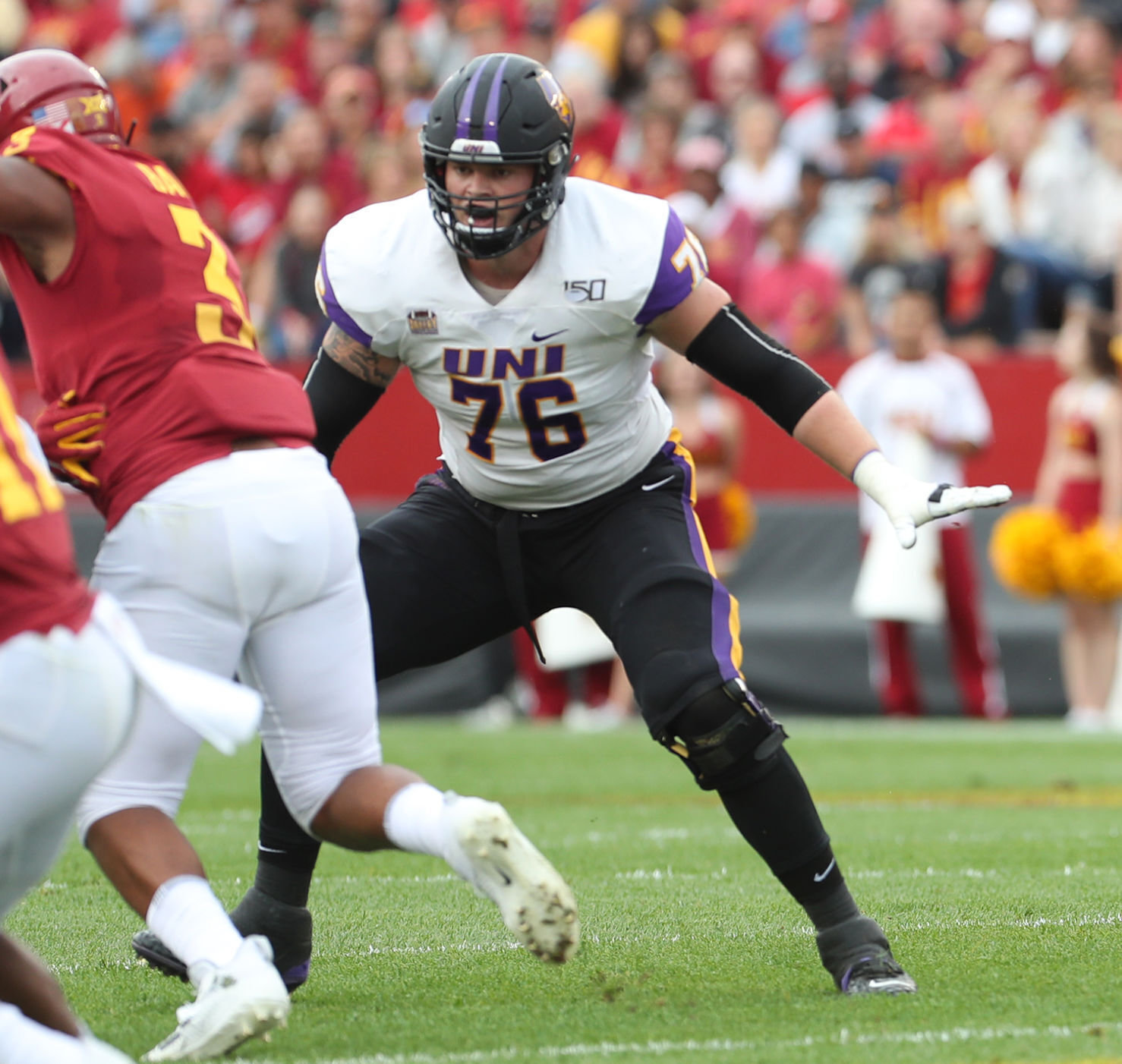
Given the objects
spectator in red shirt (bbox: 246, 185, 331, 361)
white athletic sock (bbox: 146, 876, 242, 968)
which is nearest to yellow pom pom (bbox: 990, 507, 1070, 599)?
spectator in red shirt (bbox: 246, 185, 331, 361)

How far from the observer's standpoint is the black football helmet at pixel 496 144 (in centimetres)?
383

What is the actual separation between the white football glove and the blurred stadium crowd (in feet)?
23.6

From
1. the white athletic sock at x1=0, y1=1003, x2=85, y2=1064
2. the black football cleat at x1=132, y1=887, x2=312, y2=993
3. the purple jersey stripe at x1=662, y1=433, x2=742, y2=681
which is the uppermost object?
the white athletic sock at x1=0, y1=1003, x2=85, y2=1064

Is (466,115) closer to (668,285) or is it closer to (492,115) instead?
(492,115)

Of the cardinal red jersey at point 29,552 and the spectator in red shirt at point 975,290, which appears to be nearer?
the cardinal red jersey at point 29,552

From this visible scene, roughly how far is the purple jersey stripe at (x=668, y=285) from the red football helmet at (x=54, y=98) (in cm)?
111

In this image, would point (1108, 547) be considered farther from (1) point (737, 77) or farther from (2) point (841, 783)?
(1) point (737, 77)

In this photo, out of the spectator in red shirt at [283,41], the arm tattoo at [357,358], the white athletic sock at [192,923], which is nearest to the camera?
the white athletic sock at [192,923]

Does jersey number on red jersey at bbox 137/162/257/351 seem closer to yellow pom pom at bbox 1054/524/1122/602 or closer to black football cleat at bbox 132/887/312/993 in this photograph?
black football cleat at bbox 132/887/312/993

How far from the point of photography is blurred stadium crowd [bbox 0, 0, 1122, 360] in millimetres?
11375

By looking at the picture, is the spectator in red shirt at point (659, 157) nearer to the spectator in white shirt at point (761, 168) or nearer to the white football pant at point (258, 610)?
the spectator in white shirt at point (761, 168)

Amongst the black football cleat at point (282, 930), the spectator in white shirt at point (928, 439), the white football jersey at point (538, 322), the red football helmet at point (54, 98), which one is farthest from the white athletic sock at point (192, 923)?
the spectator in white shirt at point (928, 439)

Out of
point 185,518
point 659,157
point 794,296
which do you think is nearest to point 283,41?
point 659,157

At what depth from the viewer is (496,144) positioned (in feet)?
12.5
